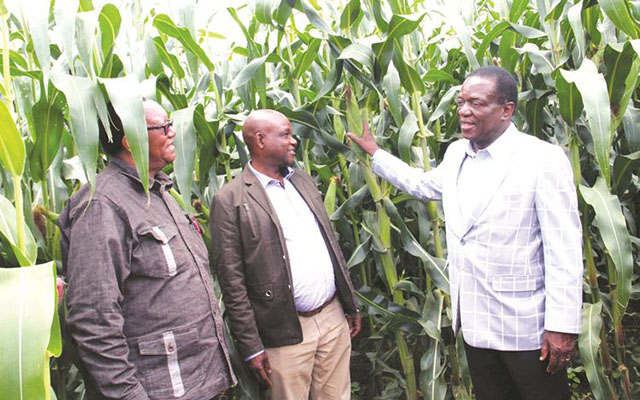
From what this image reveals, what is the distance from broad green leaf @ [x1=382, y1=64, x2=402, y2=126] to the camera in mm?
2311

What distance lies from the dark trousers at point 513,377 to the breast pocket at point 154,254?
1109 millimetres

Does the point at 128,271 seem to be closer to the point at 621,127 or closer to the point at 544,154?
the point at 544,154

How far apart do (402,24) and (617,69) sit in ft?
2.57

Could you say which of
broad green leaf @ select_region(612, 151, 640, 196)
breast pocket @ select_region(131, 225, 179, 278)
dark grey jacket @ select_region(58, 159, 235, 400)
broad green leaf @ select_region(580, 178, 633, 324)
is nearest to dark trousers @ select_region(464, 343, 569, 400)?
broad green leaf @ select_region(580, 178, 633, 324)

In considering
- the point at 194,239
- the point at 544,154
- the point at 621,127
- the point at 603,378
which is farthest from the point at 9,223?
→ the point at 621,127

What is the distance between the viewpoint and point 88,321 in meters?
1.52

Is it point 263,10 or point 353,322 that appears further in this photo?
point 353,322

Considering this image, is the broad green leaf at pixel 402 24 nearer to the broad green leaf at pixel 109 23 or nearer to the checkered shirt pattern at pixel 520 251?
the checkered shirt pattern at pixel 520 251

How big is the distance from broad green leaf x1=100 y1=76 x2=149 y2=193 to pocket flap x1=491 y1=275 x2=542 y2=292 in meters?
1.17

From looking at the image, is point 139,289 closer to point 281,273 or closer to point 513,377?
point 281,273

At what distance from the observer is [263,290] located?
2.11m

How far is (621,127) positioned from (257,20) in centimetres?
164

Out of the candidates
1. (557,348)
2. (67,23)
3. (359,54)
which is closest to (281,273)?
(359,54)

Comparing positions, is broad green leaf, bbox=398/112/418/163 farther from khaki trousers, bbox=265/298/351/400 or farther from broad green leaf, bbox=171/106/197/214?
broad green leaf, bbox=171/106/197/214
